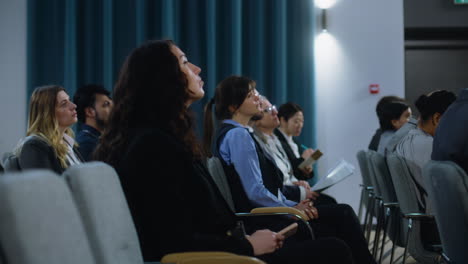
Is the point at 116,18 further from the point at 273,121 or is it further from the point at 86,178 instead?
the point at 86,178

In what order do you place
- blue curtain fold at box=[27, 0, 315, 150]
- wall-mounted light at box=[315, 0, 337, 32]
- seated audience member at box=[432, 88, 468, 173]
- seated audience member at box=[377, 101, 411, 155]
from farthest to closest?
1. wall-mounted light at box=[315, 0, 337, 32]
2. blue curtain fold at box=[27, 0, 315, 150]
3. seated audience member at box=[377, 101, 411, 155]
4. seated audience member at box=[432, 88, 468, 173]

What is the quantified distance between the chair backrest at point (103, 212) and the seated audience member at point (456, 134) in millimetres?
1444

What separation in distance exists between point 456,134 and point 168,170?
1.32 metres

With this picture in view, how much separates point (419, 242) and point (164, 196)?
182 cm

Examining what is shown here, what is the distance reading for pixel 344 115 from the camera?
626 centimetres

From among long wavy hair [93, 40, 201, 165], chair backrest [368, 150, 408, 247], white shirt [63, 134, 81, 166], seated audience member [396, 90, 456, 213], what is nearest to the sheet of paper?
chair backrest [368, 150, 408, 247]

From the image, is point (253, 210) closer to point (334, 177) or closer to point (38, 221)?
point (334, 177)

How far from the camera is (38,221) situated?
35.1 inches

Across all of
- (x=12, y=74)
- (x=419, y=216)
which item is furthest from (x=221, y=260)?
(x=12, y=74)

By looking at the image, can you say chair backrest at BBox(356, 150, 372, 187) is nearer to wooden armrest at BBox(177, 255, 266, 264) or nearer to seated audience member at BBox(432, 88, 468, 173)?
seated audience member at BBox(432, 88, 468, 173)

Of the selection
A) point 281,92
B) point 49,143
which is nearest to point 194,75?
point 49,143

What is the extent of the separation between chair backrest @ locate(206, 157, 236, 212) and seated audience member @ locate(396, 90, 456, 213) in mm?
1050

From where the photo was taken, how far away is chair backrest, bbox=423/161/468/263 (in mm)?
1758

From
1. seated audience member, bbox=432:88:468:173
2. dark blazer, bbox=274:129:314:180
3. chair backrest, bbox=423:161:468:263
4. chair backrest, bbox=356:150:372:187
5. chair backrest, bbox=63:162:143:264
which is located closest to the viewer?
chair backrest, bbox=63:162:143:264
